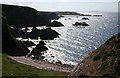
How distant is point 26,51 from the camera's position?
94688 mm

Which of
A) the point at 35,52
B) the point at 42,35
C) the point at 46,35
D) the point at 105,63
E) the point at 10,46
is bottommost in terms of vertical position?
the point at 35,52

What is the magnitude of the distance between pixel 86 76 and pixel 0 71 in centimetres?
3573

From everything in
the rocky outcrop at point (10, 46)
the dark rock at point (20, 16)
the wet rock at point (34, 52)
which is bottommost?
the wet rock at point (34, 52)

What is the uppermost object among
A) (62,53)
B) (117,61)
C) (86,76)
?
(117,61)

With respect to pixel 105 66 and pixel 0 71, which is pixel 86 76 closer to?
pixel 105 66

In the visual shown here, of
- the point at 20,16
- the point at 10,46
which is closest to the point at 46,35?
the point at 10,46

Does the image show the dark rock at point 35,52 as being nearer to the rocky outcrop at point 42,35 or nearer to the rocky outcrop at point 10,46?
the rocky outcrop at point 10,46

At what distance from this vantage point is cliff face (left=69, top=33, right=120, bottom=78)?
17.6 meters

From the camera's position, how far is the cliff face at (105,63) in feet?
57.8

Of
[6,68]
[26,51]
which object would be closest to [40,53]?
[26,51]

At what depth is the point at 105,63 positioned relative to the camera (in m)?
18.8

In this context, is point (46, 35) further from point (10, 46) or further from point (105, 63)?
point (105, 63)

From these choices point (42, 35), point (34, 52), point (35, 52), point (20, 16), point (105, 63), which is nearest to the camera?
point (105, 63)

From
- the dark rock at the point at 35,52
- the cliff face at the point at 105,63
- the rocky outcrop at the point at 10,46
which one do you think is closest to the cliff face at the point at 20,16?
the rocky outcrop at the point at 10,46
